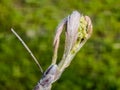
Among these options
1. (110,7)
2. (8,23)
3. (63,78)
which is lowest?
(110,7)

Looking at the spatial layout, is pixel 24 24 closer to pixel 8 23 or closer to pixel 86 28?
pixel 8 23

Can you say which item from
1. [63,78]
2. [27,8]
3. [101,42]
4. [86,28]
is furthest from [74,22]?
[27,8]

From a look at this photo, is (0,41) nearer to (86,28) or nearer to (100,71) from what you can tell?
(100,71)

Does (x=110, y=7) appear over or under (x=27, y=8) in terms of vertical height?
under

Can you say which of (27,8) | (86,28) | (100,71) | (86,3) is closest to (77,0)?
(86,3)

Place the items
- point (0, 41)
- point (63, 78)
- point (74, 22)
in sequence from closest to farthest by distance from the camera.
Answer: point (74, 22)
point (63, 78)
point (0, 41)

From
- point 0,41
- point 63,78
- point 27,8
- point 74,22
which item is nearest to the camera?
point 74,22

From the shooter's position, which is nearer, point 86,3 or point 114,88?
point 114,88
